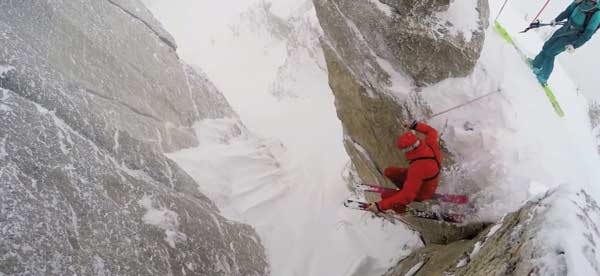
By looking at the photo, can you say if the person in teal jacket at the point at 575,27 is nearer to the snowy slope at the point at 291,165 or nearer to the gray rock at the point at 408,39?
the gray rock at the point at 408,39

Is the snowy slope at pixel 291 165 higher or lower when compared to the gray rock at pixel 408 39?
lower

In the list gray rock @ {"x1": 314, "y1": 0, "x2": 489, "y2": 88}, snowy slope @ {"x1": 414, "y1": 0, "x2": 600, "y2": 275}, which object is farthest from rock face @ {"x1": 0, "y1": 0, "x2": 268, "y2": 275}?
snowy slope @ {"x1": 414, "y1": 0, "x2": 600, "y2": 275}

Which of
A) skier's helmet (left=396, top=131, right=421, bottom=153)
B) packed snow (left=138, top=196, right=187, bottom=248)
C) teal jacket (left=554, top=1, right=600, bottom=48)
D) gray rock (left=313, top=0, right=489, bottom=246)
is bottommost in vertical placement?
packed snow (left=138, top=196, right=187, bottom=248)

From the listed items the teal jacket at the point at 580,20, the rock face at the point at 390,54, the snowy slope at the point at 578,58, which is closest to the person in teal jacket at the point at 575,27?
the teal jacket at the point at 580,20

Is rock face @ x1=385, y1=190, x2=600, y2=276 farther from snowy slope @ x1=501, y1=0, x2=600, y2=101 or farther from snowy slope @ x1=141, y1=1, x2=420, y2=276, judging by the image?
snowy slope @ x1=501, y1=0, x2=600, y2=101

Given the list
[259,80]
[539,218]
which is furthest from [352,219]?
[259,80]

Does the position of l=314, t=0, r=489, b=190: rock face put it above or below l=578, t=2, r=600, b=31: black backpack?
below

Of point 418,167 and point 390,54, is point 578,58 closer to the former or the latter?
point 390,54
